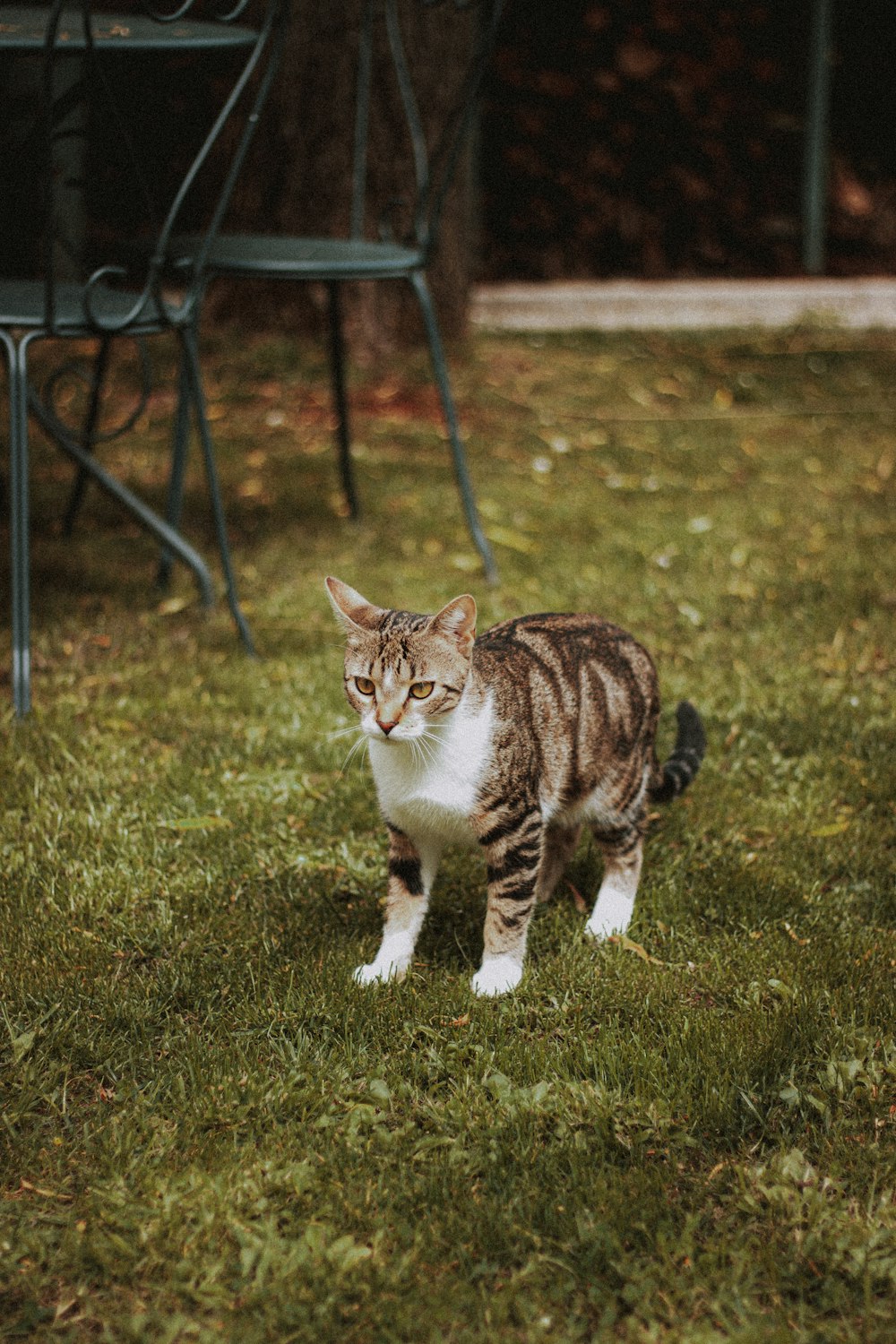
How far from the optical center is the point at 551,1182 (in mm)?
1883

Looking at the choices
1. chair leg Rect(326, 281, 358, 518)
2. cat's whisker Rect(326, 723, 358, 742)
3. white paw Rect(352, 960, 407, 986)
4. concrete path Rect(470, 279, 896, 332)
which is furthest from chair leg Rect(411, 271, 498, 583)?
concrete path Rect(470, 279, 896, 332)

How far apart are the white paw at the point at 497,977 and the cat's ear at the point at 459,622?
20.7 inches

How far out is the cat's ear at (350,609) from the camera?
2.32m

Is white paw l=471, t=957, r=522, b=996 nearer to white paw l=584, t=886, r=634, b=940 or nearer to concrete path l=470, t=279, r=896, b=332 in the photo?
white paw l=584, t=886, r=634, b=940

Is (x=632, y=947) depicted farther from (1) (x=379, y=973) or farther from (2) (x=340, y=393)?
(2) (x=340, y=393)

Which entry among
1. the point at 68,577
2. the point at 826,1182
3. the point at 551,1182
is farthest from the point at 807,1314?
the point at 68,577

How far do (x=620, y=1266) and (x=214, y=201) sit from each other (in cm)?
610

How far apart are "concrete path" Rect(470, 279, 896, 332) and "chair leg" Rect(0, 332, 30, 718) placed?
4668 mm

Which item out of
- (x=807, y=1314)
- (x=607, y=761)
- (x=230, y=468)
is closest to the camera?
(x=807, y=1314)

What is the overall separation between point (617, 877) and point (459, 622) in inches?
25.0

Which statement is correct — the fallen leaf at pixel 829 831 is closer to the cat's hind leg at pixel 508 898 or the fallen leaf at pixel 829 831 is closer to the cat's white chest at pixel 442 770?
the cat's hind leg at pixel 508 898

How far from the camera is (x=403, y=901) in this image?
2.40 meters

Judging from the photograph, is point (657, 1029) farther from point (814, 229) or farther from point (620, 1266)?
point (814, 229)

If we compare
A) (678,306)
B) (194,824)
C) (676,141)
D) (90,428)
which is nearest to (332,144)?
(90,428)
